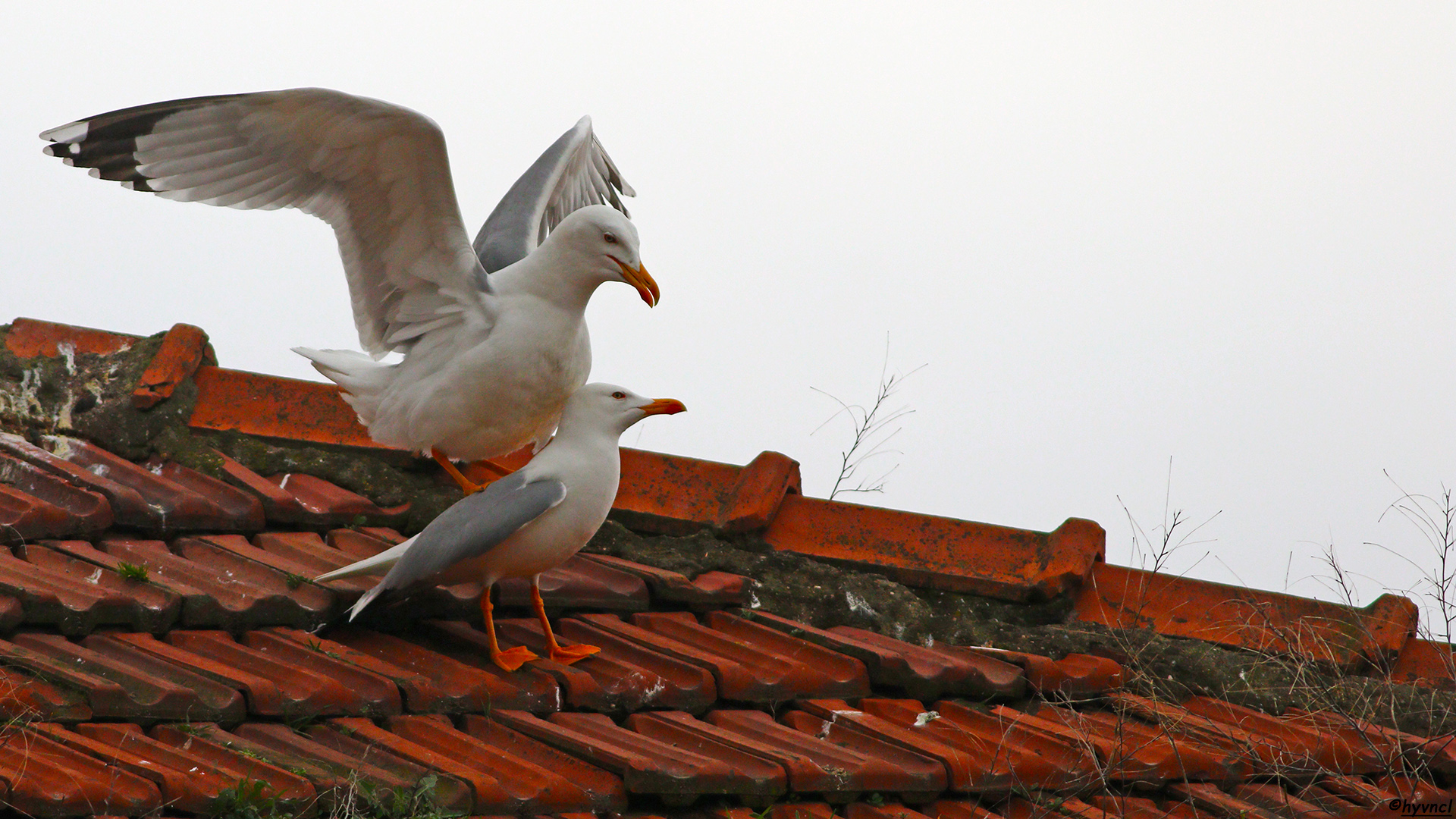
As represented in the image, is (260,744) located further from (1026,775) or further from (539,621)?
(1026,775)

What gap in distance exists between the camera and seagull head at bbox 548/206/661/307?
3588 mm

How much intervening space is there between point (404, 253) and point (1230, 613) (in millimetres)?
2598

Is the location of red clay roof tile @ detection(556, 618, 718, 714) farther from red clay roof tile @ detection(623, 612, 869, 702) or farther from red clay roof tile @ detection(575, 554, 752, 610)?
red clay roof tile @ detection(575, 554, 752, 610)

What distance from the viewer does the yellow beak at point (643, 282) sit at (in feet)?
11.9

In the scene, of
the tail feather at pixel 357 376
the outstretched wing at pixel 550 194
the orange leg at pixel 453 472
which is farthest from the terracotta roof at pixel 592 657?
the outstretched wing at pixel 550 194

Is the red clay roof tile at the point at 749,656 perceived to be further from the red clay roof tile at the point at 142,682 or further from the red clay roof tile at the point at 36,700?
the red clay roof tile at the point at 36,700

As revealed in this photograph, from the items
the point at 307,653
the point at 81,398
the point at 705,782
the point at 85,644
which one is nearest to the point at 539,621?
the point at 307,653

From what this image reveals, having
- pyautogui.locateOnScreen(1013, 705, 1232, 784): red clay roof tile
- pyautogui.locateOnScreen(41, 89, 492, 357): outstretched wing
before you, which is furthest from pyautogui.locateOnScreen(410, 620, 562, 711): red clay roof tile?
pyautogui.locateOnScreen(1013, 705, 1232, 784): red clay roof tile

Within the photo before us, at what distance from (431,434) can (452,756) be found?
52.4 inches

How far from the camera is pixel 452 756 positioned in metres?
A: 2.57

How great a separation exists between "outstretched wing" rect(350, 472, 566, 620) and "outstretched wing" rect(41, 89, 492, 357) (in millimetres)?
825

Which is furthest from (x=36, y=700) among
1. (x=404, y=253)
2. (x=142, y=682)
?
(x=404, y=253)

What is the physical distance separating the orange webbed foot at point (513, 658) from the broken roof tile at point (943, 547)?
3.75 feet

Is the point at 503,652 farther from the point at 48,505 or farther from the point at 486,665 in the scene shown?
the point at 48,505
